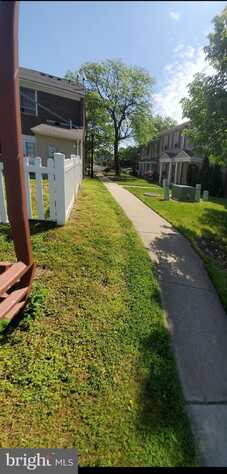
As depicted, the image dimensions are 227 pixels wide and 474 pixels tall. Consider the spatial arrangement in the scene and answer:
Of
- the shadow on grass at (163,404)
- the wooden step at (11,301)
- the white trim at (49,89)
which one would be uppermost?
the white trim at (49,89)

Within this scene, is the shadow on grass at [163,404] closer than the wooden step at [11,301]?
Yes

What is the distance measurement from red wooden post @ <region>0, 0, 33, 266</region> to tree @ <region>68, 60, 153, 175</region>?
3176 centimetres

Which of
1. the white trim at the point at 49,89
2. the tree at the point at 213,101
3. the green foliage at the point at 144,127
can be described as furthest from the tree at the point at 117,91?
the tree at the point at 213,101

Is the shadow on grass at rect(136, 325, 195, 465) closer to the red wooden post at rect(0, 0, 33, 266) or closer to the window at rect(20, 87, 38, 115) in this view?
the red wooden post at rect(0, 0, 33, 266)

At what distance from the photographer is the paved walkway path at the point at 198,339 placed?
192cm

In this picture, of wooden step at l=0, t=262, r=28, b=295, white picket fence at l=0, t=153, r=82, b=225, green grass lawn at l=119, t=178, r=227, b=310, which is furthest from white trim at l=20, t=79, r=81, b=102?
wooden step at l=0, t=262, r=28, b=295

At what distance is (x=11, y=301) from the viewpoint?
240 cm

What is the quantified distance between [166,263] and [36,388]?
10.0 ft

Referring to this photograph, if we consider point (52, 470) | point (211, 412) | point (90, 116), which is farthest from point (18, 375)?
point (90, 116)

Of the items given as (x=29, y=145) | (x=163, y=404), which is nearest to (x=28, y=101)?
(x=29, y=145)

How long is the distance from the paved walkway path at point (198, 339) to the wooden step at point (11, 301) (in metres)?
1.76

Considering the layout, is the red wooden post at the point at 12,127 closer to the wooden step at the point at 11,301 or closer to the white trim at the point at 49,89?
the wooden step at the point at 11,301

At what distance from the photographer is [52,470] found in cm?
168

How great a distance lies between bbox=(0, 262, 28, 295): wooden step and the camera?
2.18 m
